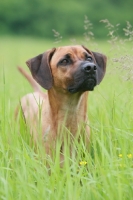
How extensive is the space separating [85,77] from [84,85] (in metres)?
0.07

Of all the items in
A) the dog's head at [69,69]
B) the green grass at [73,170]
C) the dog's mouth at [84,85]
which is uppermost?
the dog's head at [69,69]

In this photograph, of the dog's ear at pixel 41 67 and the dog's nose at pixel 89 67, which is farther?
the dog's ear at pixel 41 67

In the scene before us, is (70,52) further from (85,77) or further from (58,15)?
(58,15)

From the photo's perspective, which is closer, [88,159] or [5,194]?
[5,194]

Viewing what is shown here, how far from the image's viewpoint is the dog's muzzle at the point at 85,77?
5.11 metres

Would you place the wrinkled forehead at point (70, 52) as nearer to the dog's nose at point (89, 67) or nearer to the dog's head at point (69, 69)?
the dog's head at point (69, 69)

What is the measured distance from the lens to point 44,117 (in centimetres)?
533

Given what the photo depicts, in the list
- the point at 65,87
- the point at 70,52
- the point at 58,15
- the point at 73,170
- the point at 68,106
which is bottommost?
the point at 73,170

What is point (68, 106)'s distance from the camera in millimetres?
5336

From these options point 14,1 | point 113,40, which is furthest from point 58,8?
point 113,40

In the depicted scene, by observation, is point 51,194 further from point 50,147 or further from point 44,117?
point 44,117

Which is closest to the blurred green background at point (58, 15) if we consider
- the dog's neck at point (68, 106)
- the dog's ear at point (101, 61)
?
the dog's ear at point (101, 61)

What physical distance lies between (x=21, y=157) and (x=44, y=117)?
39.1 inches

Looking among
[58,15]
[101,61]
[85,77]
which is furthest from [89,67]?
[58,15]
